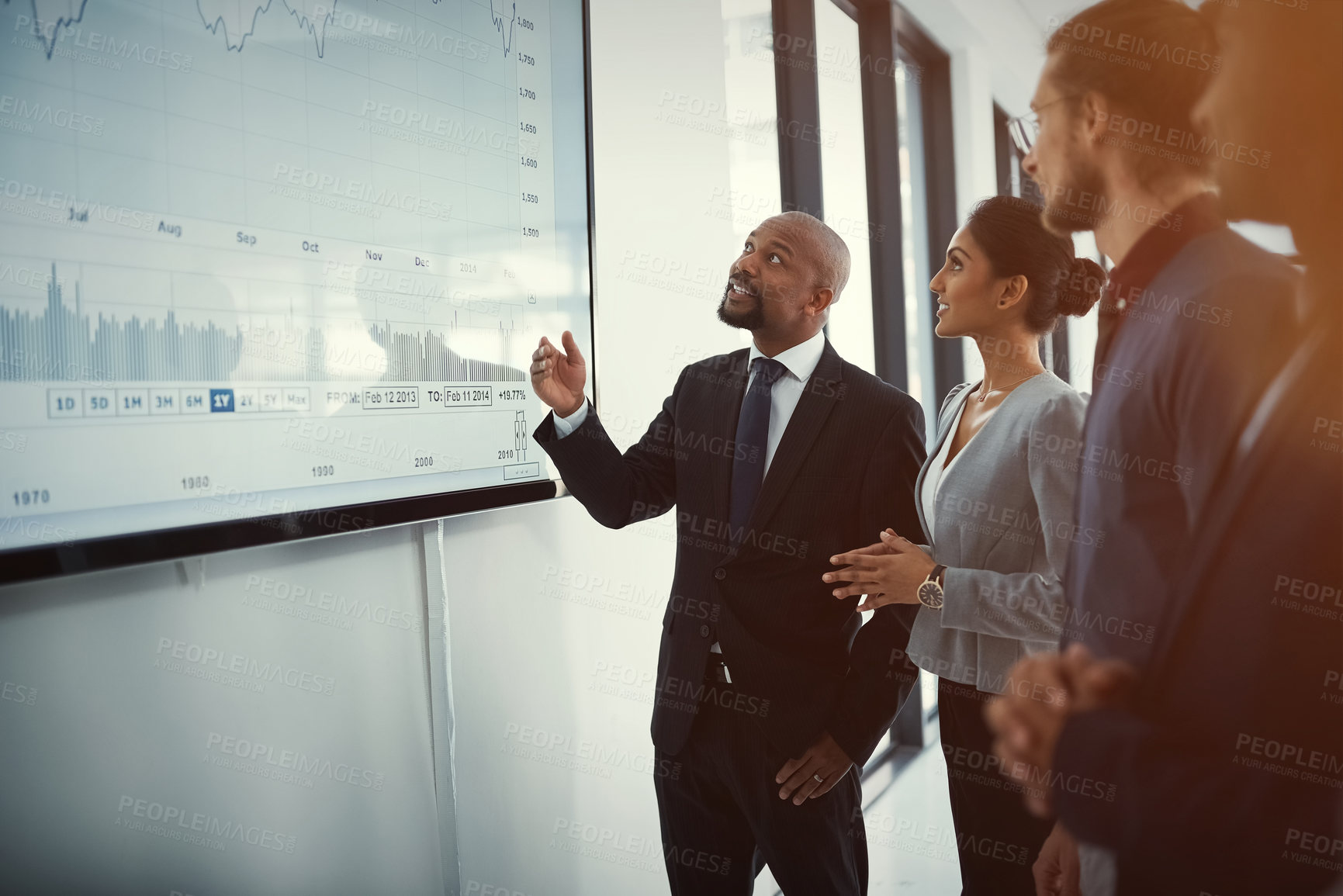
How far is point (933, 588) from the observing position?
1438mm

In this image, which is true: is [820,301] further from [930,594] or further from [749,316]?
[930,594]

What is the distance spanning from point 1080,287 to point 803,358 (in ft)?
1.83

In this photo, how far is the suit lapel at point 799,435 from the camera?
63.9 inches

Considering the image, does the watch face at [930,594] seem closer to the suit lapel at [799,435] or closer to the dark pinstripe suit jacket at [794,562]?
the dark pinstripe suit jacket at [794,562]

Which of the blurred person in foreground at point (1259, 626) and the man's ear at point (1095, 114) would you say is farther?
the man's ear at point (1095, 114)

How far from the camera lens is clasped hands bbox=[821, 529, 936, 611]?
1433 mm

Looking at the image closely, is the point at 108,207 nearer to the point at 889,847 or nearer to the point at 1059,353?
the point at 889,847

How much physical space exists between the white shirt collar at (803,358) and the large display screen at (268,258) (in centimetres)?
51

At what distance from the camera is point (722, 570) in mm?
1638

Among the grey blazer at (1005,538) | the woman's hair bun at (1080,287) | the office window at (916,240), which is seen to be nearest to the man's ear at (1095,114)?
the grey blazer at (1005,538)

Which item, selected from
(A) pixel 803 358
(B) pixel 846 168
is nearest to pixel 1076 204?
(A) pixel 803 358

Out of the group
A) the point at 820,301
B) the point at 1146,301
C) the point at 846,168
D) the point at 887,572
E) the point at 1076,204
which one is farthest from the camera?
the point at 846,168

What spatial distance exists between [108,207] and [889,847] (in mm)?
2937

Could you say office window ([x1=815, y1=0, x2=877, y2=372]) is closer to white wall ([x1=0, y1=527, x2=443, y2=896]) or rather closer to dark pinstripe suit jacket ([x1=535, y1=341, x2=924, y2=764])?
dark pinstripe suit jacket ([x1=535, y1=341, x2=924, y2=764])
